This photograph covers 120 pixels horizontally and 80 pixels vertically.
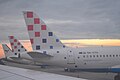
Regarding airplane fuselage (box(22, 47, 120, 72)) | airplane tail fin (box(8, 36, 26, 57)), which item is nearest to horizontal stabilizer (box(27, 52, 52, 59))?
airplane fuselage (box(22, 47, 120, 72))

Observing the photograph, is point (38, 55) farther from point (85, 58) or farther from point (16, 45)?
point (16, 45)

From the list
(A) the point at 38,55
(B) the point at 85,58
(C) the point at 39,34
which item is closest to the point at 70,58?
(B) the point at 85,58

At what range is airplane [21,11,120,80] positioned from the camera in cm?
1490

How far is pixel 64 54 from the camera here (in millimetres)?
14914

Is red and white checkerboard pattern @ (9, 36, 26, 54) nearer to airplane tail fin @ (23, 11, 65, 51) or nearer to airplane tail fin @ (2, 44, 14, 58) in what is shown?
airplane tail fin @ (2, 44, 14, 58)

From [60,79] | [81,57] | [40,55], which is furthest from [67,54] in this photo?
[60,79]

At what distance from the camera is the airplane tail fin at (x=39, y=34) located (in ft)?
50.0

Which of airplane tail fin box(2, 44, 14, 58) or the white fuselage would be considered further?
airplane tail fin box(2, 44, 14, 58)

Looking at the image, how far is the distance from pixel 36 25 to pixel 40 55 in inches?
108

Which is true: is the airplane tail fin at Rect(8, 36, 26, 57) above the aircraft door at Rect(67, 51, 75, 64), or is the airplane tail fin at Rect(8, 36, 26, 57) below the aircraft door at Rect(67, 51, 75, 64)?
above

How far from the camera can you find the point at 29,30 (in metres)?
15.2

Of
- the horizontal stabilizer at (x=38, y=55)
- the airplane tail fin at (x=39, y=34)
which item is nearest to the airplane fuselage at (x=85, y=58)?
the horizontal stabilizer at (x=38, y=55)

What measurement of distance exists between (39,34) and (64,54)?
8.56ft

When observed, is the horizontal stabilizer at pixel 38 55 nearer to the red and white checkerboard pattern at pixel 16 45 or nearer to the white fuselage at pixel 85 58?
the white fuselage at pixel 85 58
